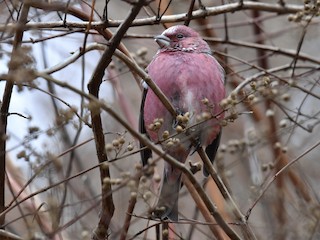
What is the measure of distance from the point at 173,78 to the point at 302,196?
1171mm

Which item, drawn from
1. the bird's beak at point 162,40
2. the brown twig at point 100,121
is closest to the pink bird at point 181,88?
the bird's beak at point 162,40

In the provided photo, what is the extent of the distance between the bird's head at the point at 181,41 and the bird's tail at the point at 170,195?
0.81 metres

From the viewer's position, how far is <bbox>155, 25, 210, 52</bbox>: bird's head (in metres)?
4.30

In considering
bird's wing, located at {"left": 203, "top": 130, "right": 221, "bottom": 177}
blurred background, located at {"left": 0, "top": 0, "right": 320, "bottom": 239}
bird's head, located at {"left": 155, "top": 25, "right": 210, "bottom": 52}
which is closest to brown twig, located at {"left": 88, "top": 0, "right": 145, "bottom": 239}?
blurred background, located at {"left": 0, "top": 0, "right": 320, "bottom": 239}

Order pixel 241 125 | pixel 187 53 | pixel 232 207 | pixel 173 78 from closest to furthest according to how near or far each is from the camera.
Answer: pixel 232 207 → pixel 173 78 → pixel 187 53 → pixel 241 125

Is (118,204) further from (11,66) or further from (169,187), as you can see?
(11,66)

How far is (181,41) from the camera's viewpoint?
14.3ft

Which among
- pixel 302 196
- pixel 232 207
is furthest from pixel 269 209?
pixel 232 207

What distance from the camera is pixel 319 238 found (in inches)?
143

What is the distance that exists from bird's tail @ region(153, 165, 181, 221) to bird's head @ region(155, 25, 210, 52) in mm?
806

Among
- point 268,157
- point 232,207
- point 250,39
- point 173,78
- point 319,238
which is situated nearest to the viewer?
point 232,207

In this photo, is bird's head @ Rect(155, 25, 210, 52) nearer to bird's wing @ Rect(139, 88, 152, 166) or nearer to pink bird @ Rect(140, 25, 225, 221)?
pink bird @ Rect(140, 25, 225, 221)

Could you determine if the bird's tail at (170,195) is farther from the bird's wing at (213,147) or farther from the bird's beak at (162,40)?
the bird's beak at (162,40)

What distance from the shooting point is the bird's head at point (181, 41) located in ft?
14.1
